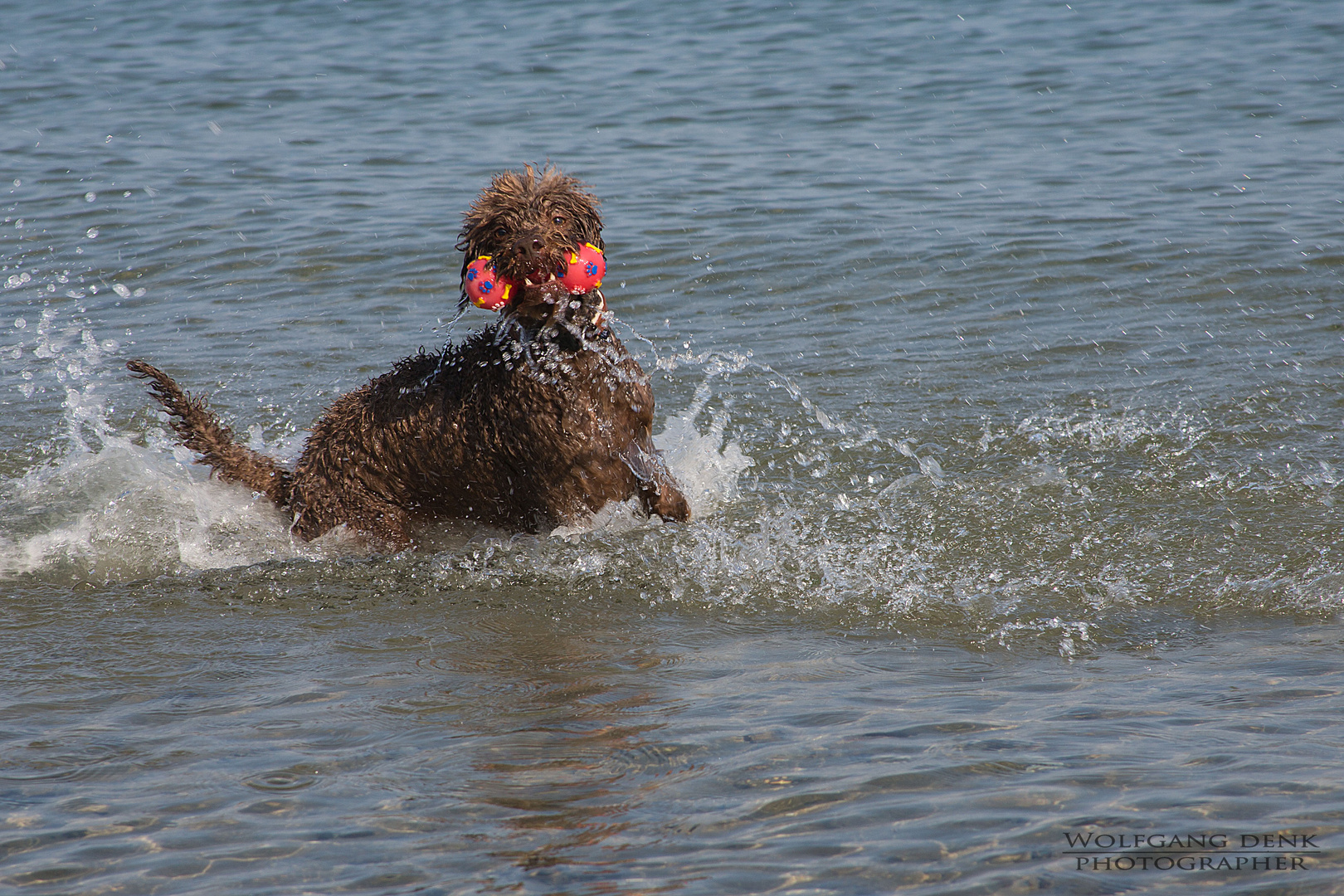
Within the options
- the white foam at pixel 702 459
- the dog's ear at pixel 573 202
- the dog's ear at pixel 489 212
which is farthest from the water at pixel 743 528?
the dog's ear at pixel 489 212

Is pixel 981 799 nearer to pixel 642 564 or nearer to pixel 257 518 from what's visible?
pixel 642 564

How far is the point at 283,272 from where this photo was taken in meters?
11.0

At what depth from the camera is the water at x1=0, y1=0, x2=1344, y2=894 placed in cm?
368

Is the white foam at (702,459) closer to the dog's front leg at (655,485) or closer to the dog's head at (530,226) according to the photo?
the dog's front leg at (655,485)

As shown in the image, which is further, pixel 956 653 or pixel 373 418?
Result: pixel 373 418

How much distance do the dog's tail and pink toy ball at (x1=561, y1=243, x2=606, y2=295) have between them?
186 cm

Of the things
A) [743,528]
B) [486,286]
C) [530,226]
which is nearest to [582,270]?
[530,226]

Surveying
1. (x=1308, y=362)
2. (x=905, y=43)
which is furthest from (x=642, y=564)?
(x=905, y=43)

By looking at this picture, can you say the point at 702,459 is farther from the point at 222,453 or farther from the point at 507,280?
the point at 222,453

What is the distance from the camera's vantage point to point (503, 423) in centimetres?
565

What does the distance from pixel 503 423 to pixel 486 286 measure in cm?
68

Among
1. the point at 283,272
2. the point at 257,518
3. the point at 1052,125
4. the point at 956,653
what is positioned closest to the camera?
the point at 956,653

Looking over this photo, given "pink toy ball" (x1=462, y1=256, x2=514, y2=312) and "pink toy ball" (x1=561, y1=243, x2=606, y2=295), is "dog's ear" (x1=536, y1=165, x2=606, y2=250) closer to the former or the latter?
"pink toy ball" (x1=561, y1=243, x2=606, y2=295)

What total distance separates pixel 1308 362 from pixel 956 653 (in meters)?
4.58
